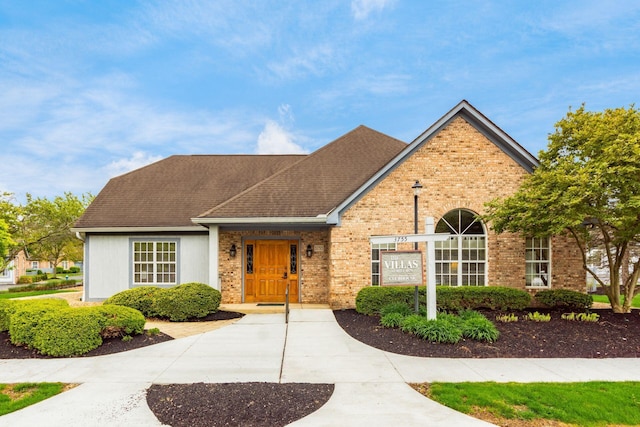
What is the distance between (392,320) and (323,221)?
4.33 meters

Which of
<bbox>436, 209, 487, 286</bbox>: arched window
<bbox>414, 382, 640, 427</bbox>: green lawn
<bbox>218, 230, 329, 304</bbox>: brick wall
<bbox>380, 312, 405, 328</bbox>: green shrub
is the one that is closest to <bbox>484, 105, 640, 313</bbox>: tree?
<bbox>436, 209, 487, 286</bbox>: arched window

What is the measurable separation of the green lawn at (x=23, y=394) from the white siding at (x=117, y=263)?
8.81 m

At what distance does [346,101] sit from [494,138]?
1436cm

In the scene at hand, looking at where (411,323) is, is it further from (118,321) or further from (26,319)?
(26,319)

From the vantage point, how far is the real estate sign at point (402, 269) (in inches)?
353

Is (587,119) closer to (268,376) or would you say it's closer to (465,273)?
(465,273)

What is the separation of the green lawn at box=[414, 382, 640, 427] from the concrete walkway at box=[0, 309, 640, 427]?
33 centimetres

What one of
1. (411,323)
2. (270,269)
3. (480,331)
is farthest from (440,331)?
(270,269)

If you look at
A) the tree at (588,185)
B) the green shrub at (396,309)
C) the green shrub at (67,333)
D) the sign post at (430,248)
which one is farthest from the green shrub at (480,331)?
the green shrub at (67,333)

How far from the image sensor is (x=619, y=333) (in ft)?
29.0

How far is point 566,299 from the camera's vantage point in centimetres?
1156

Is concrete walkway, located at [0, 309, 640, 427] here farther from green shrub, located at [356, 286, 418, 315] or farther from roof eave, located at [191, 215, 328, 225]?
roof eave, located at [191, 215, 328, 225]

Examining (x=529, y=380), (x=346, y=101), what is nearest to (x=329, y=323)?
(x=529, y=380)

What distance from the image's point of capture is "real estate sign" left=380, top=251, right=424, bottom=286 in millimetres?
8969
